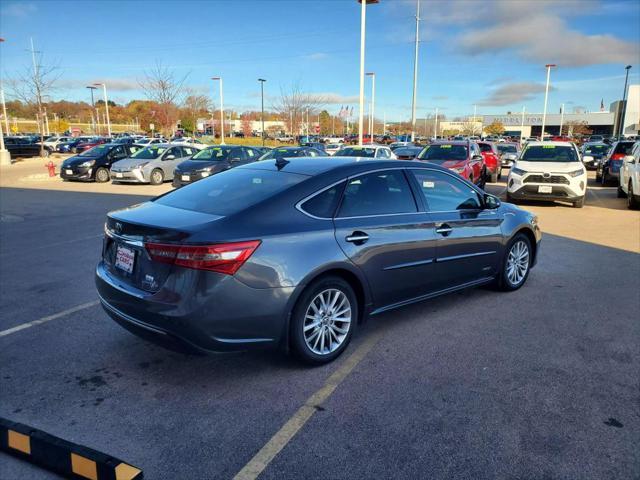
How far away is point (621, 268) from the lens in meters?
7.19

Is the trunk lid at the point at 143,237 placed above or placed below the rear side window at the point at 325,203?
below

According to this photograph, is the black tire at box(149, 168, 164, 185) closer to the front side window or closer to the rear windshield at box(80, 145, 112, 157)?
→ the rear windshield at box(80, 145, 112, 157)

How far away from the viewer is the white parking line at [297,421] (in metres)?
2.74

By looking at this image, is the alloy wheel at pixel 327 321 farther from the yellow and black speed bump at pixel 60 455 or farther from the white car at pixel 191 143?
the white car at pixel 191 143

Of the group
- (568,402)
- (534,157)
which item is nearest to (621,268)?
(568,402)

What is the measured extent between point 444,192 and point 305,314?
220 centimetres

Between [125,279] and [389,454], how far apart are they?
86.1 inches

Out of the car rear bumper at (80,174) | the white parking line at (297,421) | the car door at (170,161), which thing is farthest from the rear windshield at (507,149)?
the white parking line at (297,421)

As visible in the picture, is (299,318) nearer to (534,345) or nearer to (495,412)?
(495,412)

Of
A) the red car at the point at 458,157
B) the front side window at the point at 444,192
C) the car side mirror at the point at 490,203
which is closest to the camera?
the front side window at the point at 444,192

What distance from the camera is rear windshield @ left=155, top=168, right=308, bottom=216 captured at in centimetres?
386

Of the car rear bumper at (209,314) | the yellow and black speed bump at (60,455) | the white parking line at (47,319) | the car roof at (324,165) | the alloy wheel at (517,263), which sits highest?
the car roof at (324,165)

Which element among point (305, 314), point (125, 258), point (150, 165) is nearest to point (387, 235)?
point (305, 314)

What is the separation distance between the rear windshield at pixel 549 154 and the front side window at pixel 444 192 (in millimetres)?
10350
